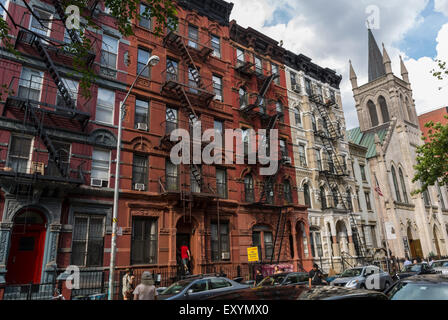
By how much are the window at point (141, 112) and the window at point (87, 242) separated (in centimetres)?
660

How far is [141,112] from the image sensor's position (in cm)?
1988

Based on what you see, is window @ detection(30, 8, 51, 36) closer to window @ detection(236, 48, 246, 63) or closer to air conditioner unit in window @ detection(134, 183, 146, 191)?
air conditioner unit in window @ detection(134, 183, 146, 191)

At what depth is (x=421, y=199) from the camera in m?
42.3

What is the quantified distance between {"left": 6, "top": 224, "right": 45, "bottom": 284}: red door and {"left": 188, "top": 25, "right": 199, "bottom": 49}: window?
1639 centimetres

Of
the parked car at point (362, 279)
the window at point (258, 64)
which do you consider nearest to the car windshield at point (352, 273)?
the parked car at point (362, 279)

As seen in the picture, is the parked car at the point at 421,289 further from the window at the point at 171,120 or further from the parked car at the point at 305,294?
the window at the point at 171,120

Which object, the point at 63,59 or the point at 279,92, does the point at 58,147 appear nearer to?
the point at 63,59

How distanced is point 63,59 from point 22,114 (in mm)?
4062

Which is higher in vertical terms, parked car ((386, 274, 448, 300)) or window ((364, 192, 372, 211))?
window ((364, 192, 372, 211))

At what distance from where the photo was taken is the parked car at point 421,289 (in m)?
6.23

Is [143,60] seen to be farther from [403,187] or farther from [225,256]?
[403,187]

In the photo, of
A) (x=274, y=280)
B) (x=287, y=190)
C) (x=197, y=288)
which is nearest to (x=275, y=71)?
(x=287, y=190)

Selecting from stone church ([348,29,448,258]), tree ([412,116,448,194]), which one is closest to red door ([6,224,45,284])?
tree ([412,116,448,194])

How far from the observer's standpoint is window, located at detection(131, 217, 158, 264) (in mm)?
17188
